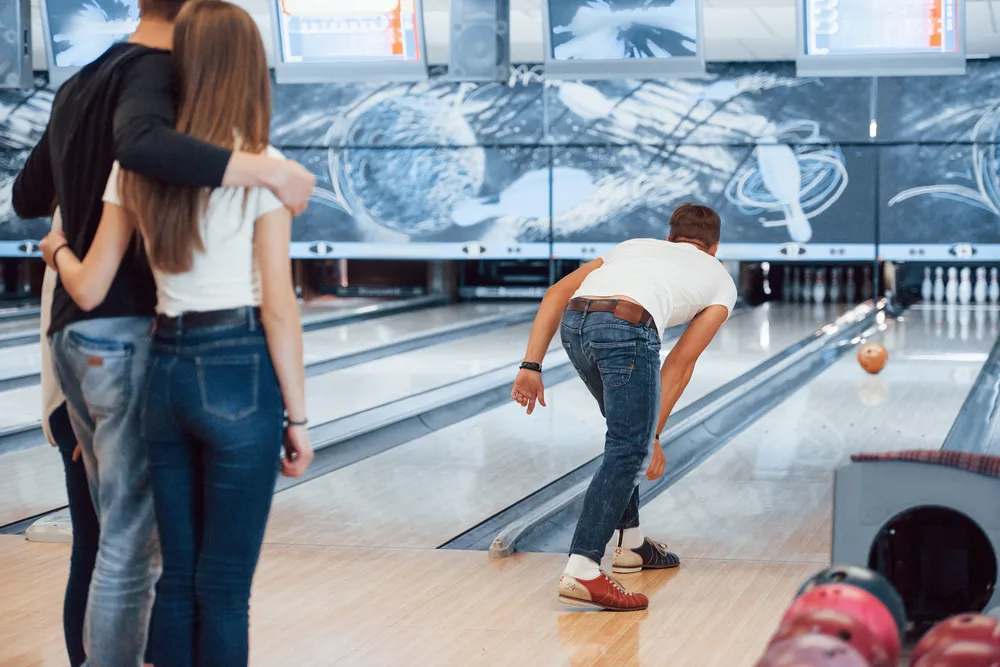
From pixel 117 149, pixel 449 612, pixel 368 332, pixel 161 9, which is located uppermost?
pixel 161 9

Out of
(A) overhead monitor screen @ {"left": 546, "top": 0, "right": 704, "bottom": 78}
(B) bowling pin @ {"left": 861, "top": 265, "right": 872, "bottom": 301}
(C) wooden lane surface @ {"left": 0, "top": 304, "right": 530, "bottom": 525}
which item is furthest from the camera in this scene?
(B) bowling pin @ {"left": 861, "top": 265, "right": 872, "bottom": 301}

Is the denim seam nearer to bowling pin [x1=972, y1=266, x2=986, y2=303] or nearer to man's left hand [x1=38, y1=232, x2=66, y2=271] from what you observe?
man's left hand [x1=38, y1=232, x2=66, y2=271]

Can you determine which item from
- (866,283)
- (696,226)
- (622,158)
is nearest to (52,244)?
(696,226)

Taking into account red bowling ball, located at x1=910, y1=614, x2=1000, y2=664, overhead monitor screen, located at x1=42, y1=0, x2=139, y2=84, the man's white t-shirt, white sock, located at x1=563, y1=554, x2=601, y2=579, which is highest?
overhead monitor screen, located at x1=42, y1=0, x2=139, y2=84

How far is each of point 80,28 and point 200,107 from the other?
4.71 m

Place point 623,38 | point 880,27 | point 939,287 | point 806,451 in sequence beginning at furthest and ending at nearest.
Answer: point 939,287, point 623,38, point 880,27, point 806,451

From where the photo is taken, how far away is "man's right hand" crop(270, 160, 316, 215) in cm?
157

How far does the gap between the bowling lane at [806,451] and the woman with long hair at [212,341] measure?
1.73 metres

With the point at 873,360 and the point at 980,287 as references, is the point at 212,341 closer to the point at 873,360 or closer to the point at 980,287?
the point at 873,360

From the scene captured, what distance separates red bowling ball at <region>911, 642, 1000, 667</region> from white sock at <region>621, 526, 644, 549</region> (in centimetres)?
146

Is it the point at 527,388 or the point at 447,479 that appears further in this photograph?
the point at 447,479

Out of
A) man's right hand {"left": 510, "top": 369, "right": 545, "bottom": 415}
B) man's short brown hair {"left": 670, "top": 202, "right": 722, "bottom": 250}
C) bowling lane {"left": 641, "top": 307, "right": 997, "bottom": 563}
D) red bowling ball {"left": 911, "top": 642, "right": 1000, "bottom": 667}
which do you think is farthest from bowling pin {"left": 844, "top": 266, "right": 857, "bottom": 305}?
red bowling ball {"left": 911, "top": 642, "right": 1000, "bottom": 667}

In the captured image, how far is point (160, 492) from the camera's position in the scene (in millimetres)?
1608

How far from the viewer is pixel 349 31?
5.83m
